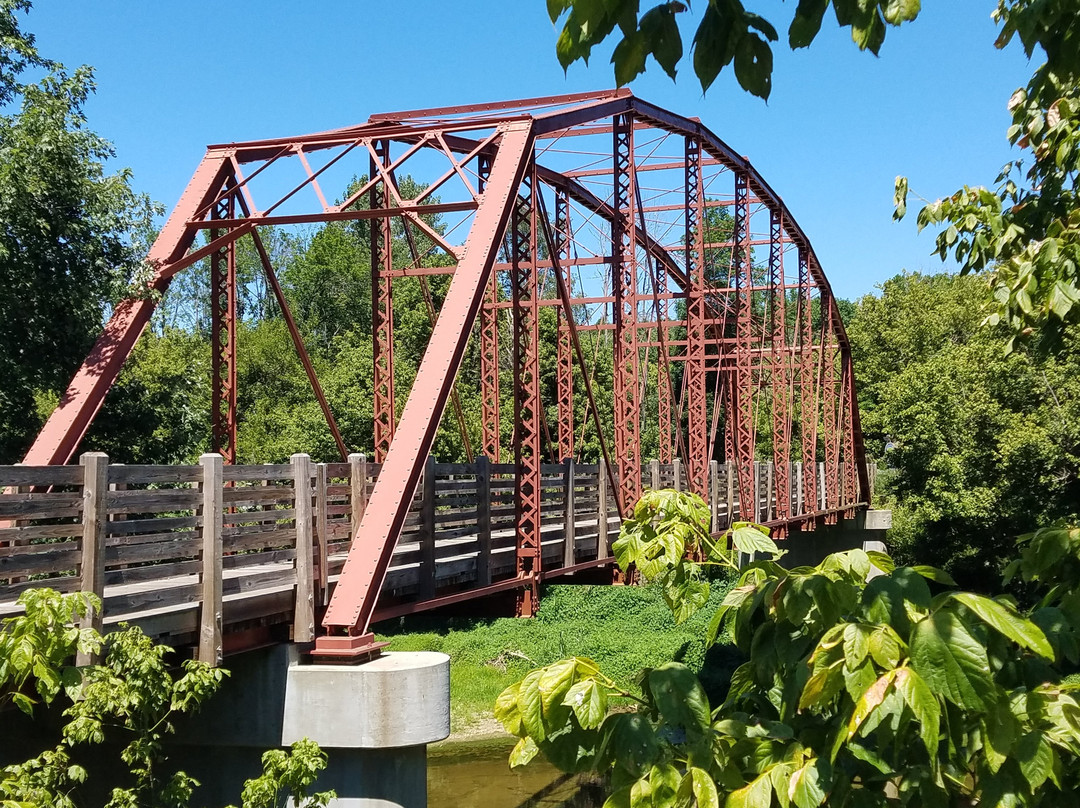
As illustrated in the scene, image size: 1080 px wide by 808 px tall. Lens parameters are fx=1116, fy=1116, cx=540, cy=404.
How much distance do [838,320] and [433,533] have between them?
30.1m

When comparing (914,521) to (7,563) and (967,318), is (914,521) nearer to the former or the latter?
(967,318)

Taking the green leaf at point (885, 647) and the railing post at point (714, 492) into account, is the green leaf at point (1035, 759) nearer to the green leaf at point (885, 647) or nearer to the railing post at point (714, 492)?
the green leaf at point (885, 647)

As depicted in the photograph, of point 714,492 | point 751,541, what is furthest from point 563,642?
point 751,541

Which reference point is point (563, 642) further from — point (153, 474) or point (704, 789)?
point (704, 789)

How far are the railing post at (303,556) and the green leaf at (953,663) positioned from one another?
697 centimetres

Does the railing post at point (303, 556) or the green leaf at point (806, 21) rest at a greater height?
the green leaf at point (806, 21)

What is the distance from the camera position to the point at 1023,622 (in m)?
2.00

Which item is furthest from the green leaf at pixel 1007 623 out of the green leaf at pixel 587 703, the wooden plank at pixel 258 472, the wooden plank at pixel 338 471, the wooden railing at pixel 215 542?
the wooden plank at pixel 338 471

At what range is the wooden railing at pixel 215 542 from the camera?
21.8 feet

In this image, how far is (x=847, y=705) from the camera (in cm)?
223

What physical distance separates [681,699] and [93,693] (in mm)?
4248

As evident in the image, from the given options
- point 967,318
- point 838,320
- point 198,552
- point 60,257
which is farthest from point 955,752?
point 967,318

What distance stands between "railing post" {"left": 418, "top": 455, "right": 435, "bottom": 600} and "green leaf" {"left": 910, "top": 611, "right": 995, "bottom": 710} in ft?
31.3

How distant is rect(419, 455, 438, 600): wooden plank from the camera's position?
11328 millimetres
